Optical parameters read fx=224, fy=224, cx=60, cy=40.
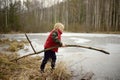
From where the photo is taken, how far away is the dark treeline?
1722 inches

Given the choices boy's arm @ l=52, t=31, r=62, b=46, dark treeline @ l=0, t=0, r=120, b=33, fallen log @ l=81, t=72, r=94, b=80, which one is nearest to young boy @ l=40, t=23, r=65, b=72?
boy's arm @ l=52, t=31, r=62, b=46

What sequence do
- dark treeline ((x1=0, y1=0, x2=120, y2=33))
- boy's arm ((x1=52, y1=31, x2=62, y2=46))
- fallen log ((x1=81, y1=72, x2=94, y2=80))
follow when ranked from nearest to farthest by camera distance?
boy's arm ((x1=52, y1=31, x2=62, y2=46)), fallen log ((x1=81, y1=72, x2=94, y2=80)), dark treeline ((x1=0, y1=0, x2=120, y2=33))

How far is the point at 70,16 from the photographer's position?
188 ft

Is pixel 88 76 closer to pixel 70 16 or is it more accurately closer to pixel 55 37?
pixel 55 37

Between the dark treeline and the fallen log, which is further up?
the dark treeline

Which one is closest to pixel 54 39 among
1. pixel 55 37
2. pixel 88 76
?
pixel 55 37

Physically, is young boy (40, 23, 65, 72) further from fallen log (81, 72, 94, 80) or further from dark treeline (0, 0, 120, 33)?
dark treeline (0, 0, 120, 33)

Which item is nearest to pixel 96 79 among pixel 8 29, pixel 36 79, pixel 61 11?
pixel 36 79

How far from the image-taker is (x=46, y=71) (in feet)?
20.0

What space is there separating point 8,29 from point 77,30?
1306 cm

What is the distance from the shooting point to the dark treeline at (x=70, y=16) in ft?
144

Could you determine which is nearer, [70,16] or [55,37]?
[55,37]

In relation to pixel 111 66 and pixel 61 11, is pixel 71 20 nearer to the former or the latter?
pixel 61 11

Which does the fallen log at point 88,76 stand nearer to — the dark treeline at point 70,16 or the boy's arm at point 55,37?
the boy's arm at point 55,37
